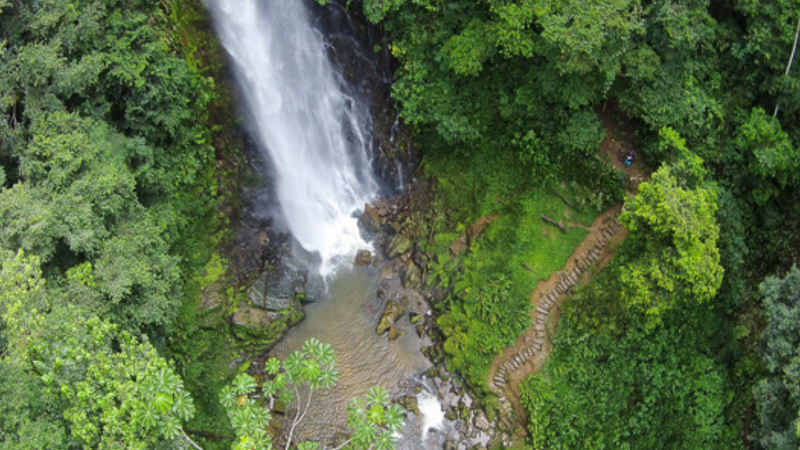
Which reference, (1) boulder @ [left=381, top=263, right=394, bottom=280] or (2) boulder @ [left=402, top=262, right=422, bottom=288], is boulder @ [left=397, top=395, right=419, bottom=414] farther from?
(1) boulder @ [left=381, top=263, right=394, bottom=280]

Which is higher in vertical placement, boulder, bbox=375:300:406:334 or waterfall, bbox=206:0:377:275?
waterfall, bbox=206:0:377:275

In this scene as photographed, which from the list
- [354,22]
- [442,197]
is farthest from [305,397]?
[354,22]

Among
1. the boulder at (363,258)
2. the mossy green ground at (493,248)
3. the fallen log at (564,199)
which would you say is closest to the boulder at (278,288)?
the boulder at (363,258)

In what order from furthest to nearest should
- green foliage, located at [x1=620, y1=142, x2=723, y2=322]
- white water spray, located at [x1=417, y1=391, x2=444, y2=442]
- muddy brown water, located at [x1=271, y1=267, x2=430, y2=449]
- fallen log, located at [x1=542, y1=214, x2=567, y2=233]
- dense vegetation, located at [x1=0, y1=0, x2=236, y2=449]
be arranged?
fallen log, located at [x1=542, y1=214, x2=567, y2=233], white water spray, located at [x1=417, y1=391, x2=444, y2=442], muddy brown water, located at [x1=271, y1=267, x2=430, y2=449], green foliage, located at [x1=620, y1=142, x2=723, y2=322], dense vegetation, located at [x1=0, y1=0, x2=236, y2=449]

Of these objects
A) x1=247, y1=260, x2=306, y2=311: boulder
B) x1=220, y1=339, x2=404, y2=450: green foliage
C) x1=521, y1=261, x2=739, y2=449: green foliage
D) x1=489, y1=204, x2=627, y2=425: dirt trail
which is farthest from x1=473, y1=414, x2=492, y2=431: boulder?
x1=220, y1=339, x2=404, y2=450: green foliage

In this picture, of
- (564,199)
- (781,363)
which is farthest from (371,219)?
(781,363)

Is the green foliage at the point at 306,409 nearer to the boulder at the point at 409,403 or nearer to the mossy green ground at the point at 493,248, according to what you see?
the boulder at the point at 409,403

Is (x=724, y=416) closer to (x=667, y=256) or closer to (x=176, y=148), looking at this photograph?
(x=667, y=256)
